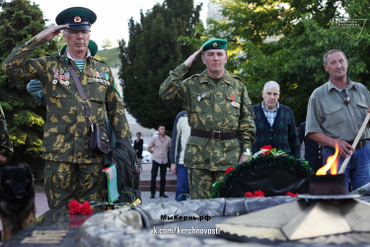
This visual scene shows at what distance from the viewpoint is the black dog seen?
14.3 ft

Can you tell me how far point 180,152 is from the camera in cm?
713

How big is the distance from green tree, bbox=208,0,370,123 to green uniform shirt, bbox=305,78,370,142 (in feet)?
27.0

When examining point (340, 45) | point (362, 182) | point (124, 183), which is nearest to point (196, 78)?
point (124, 183)

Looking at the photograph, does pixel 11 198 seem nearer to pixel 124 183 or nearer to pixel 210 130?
pixel 124 183

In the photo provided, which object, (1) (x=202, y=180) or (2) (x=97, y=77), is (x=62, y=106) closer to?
(2) (x=97, y=77)

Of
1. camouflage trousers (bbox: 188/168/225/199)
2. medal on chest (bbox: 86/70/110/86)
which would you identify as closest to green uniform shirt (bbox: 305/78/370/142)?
camouflage trousers (bbox: 188/168/225/199)

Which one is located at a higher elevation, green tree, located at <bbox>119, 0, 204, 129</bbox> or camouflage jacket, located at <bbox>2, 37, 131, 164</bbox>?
green tree, located at <bbox>119, 0, 204, 129</bbox>

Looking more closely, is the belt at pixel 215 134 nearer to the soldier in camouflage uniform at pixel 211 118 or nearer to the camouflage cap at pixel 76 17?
the soldier in camouflage uniform at pixel 211 118

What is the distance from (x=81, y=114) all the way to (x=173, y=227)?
2202 millimetres

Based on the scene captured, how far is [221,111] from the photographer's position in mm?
4094

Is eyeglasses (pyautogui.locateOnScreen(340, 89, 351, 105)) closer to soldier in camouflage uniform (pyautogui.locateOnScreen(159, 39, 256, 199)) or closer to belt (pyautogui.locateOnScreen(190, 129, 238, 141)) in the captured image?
soldier in camouflage uniform (pyautogui.locateOnScreen(159, 39, 256, 199))

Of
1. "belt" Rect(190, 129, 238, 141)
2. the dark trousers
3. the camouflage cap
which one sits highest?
the camouflage cap

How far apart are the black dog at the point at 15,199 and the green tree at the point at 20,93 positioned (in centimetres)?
789

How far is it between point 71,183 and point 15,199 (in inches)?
59.4
